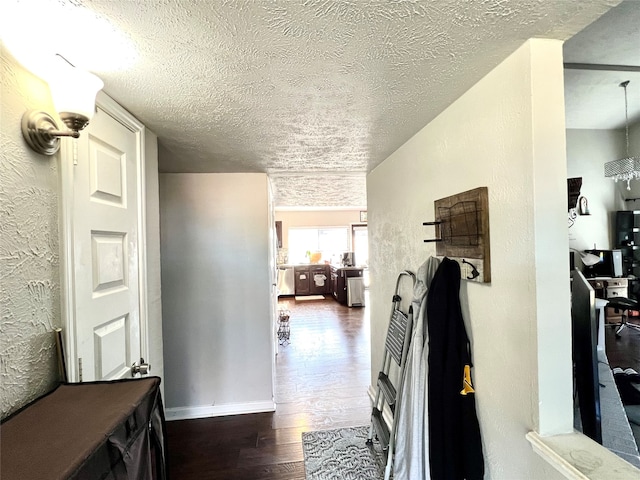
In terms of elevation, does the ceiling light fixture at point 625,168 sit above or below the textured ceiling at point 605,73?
below

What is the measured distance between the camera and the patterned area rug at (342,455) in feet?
6.16

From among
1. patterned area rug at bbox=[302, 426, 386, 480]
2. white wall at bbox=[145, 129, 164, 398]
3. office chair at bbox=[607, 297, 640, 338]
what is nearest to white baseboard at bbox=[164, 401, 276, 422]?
patterned area rug at bbox=[302, 426, 386, 480]

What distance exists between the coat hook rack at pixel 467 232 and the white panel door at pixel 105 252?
145 cm

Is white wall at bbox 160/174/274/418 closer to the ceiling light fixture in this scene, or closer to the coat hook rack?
the coat hook rack

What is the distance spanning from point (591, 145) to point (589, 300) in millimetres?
4902

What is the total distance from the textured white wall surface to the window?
7.70 meters

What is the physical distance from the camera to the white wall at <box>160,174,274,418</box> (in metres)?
2.59

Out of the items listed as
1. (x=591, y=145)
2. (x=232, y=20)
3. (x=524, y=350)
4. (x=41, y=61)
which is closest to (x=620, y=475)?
(x=524, y=350)

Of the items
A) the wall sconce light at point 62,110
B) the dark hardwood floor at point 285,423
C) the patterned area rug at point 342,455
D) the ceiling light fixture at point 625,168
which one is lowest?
the dark hardwood floor at point 285,423

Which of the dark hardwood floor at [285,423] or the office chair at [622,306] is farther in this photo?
the office chair at [622,306]

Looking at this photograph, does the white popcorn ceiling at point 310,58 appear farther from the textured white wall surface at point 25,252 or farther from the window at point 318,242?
the window at point 318,242

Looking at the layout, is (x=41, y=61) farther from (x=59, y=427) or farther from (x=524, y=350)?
(x=524, y=350)

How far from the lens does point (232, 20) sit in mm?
780

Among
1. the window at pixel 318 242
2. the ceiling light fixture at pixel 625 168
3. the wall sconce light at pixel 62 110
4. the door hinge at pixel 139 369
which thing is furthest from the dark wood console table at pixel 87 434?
the window at pixel 318 242
